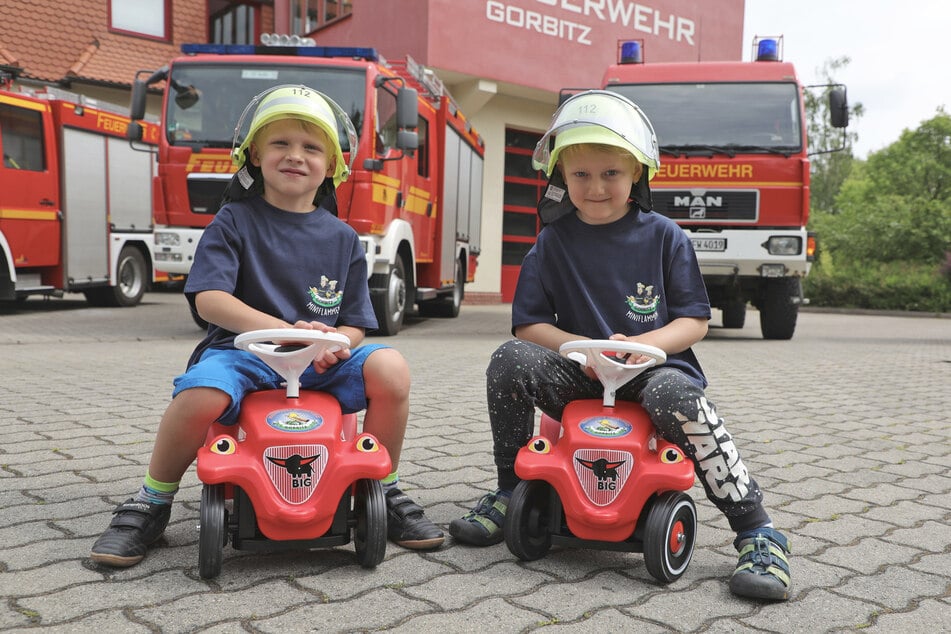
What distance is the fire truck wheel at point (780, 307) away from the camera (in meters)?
9.96

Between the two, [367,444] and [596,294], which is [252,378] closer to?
[367,444]

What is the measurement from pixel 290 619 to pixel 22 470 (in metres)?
1.84

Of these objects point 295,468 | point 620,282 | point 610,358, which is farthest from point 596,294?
point 295,468

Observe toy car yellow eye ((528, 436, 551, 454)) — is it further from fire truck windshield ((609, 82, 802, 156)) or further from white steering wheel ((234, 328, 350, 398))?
fire truck windshield ((609, 82, 802, 156))

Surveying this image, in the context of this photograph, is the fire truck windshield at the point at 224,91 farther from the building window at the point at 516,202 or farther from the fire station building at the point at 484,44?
the building window at the point at 516,202

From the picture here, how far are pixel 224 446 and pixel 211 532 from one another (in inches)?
8.2

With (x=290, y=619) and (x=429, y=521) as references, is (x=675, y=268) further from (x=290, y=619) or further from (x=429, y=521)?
(x=290, y=619)

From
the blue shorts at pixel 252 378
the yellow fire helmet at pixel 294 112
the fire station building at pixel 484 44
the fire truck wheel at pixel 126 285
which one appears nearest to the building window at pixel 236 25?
the fire station building at pixel 484 44

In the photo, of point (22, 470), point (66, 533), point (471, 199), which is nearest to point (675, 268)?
point (66, 533)

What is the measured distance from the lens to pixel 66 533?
2600 millimetres

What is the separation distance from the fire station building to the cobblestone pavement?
1127 cm

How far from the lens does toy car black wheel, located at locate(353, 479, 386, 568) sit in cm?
232

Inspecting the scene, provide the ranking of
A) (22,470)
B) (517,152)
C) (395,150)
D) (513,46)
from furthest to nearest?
1. (517,152)
2. (513,46)
3. (395,150)
4. (22,470)

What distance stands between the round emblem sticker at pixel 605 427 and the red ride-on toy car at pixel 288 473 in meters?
0.54
